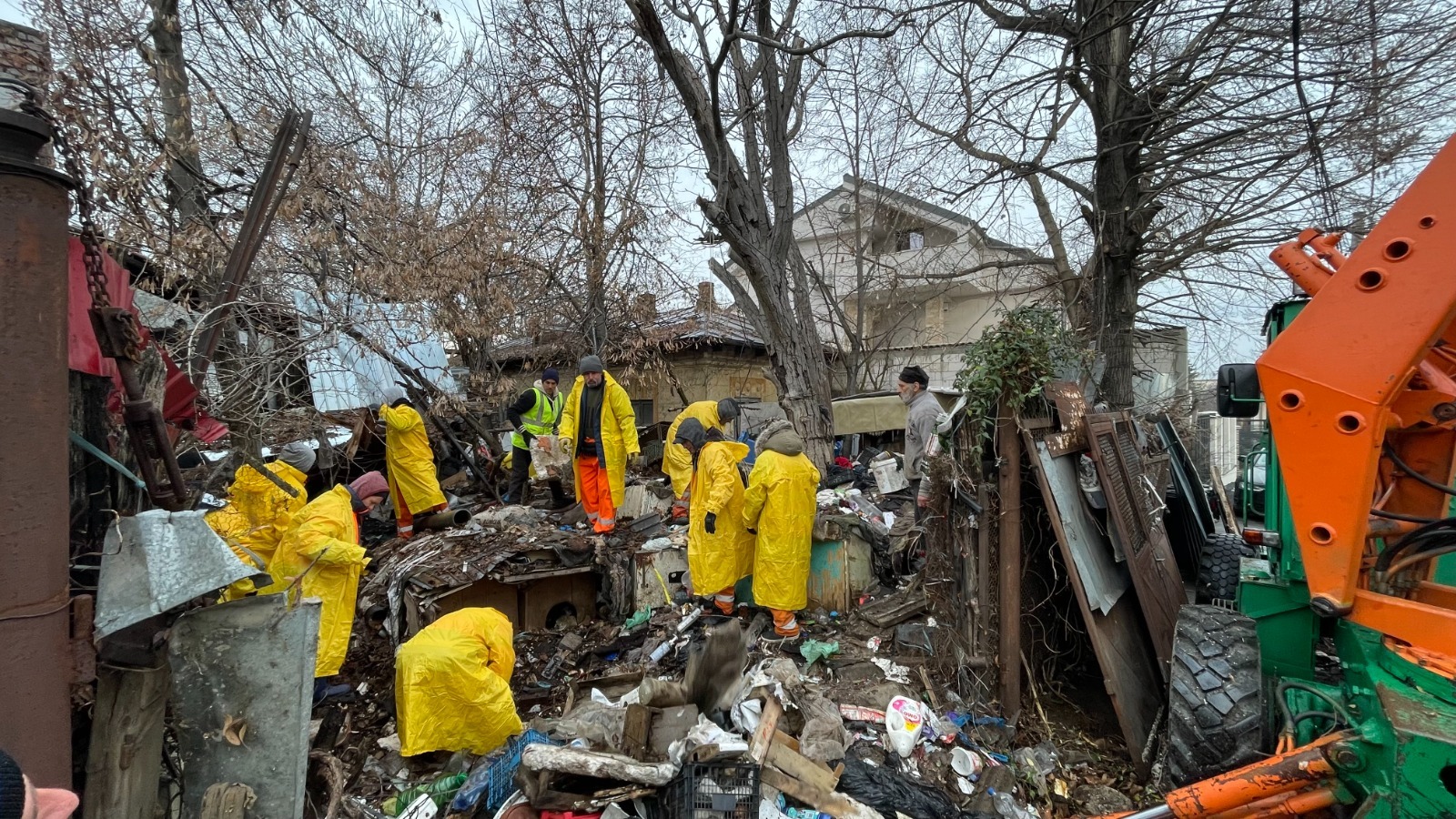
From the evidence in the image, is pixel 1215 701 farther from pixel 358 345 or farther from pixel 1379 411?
pixel 358 345

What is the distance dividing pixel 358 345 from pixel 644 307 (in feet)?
19.9

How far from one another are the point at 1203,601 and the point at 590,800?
183 inches

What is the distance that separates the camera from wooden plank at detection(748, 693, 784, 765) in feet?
10.5

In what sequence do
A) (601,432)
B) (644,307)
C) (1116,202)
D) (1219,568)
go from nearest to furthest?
(1219,568), (601,432), (1116,202), (644,307)

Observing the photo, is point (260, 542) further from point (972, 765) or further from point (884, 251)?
point (884, 251)

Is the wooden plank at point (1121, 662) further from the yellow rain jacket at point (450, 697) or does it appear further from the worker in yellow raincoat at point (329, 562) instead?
the worker in yellow raincoat at point (329, 562)

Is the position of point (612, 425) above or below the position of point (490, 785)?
above

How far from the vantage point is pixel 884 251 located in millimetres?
16000

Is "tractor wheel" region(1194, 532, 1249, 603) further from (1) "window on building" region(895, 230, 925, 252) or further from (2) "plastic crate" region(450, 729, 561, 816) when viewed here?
(1) "window on building" region(895, 230, 925, 252)

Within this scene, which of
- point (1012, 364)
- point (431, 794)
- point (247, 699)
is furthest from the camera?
point (1012, 364)

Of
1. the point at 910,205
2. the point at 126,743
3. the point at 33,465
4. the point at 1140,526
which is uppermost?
the point at 910,205

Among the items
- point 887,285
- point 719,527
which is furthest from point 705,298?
point 719,527

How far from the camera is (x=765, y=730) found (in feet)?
11.0

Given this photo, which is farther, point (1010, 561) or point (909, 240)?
point (909, 240)
